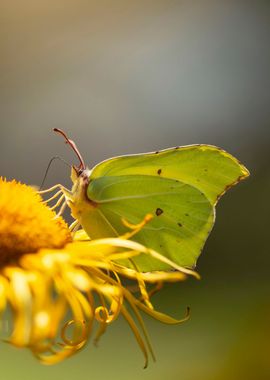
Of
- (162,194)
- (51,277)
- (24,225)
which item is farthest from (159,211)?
(51,277)

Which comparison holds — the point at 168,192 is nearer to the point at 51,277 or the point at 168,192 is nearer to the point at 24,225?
the point at 24,225

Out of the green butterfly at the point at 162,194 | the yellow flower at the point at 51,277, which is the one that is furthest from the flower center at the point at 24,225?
the green butterfly at the point at 162,194

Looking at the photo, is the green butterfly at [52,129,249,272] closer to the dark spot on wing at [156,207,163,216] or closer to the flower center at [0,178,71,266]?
the dark spot on wing at [156,207,163,216]

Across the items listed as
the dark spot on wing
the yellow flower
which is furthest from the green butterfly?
the yellow flower

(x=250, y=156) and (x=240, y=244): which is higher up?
(x=250, y=156)

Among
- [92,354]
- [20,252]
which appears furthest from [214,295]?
[20,252]

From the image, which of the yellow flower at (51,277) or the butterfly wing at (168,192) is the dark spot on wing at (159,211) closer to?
the butterfly wing at (168,192)

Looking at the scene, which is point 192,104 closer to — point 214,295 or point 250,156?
point 250,156
